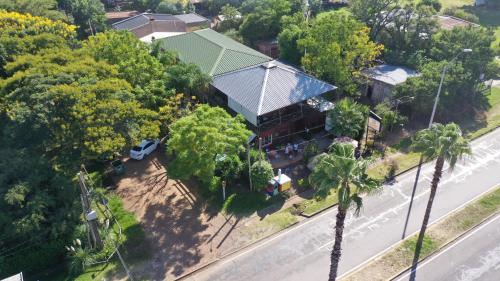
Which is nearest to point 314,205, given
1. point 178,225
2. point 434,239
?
point 434,239

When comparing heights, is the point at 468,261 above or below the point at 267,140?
below

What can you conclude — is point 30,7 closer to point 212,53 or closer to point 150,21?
point 150,21

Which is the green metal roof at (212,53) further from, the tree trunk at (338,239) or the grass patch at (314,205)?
the tree trunk at (338,239)

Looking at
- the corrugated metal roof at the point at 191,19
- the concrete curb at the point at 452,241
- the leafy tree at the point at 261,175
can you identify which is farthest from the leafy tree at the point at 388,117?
the corrugated metal roof at the point at 191,19

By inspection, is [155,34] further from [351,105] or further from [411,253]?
[411,253]

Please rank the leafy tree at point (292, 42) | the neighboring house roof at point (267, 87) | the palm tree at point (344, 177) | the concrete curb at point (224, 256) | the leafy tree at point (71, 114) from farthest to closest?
the leafy tree at point (292, 42), the neighboring house roof at point (267, 87), the leafy tree at point (71, 114), the concrete curb at point (224, 256), the palm tree at point (344, 177)

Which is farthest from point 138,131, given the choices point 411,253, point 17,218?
point 411,253
